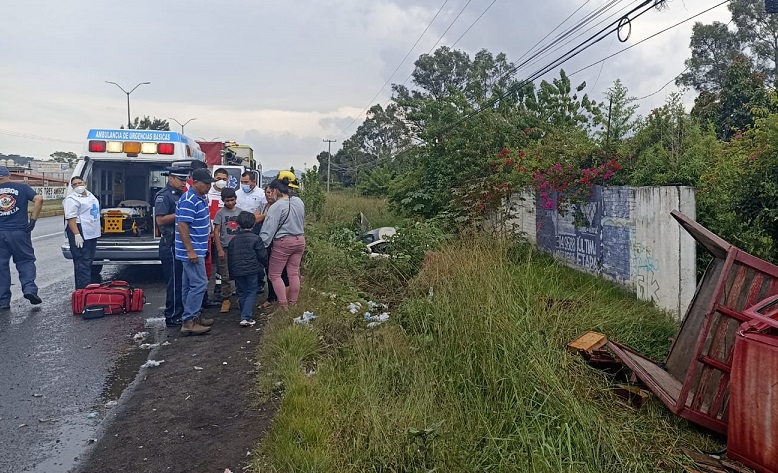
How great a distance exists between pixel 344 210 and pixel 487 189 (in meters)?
9.14

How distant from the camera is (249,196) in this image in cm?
868

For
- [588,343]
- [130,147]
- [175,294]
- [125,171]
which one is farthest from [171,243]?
[588,343]

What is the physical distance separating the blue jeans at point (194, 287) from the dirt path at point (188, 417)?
1.86ft

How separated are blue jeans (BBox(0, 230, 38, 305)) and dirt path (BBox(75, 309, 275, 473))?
10.3 ft

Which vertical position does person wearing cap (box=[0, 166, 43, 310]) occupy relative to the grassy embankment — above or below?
above

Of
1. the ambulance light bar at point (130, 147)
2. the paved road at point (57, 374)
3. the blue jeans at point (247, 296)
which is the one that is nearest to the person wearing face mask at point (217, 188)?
the ambulance light bar at point (130, 147)

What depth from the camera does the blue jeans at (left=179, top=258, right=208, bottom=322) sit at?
6.70 m

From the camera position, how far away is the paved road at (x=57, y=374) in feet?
13.0

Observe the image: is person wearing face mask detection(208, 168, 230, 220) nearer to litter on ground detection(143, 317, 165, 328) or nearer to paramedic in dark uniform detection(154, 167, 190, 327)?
paramedic in dark uniform detection(154, 167, 190, 327)

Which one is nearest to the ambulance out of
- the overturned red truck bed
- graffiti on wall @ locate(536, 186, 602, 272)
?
graffiti on wall @ locate(536, 186, 602, 272)

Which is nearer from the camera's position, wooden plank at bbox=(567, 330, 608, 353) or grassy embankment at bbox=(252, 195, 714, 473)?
grassy embankment at bbox=(252, 195, 714, 473)

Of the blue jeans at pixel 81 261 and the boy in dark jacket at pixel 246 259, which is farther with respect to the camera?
the blue jeans at pixel 81 261

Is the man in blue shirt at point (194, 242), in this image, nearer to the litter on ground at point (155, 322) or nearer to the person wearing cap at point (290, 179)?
the litter on ground at point (155, 322)

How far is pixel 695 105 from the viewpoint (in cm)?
2172
